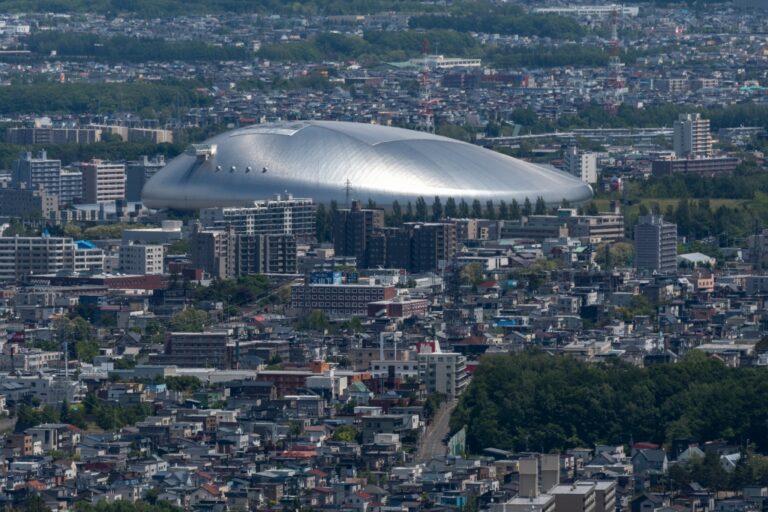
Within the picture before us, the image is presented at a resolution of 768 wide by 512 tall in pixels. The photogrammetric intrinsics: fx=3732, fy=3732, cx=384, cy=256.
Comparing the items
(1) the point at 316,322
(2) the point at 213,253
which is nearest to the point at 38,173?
(2) the point at 213,253

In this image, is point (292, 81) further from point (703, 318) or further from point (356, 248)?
point (703, 318)

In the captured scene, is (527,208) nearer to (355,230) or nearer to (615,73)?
(355,230)

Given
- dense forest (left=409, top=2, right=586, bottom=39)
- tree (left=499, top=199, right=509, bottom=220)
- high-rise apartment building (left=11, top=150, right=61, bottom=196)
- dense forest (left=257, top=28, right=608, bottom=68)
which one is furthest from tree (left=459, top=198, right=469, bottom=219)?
dense forest (left=409, top=2, right=586, bottom=39)

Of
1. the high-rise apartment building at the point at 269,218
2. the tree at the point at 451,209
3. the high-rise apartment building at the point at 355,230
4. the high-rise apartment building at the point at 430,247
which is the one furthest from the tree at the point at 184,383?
the tree at the point at 451,209

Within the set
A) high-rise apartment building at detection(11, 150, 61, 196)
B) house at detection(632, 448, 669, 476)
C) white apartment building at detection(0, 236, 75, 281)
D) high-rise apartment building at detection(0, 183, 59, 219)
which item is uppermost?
high-rise apartment building at detection(11, 150, 61, 196)

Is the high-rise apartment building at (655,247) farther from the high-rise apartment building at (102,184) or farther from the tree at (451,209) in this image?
the high-rise apartment building at (102,184)

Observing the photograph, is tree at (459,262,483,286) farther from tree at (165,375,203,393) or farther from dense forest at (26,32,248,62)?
dense forest at (26,32,248,62)
